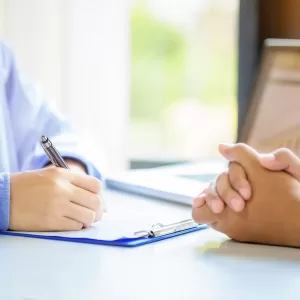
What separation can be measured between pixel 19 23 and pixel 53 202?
2.65 ft

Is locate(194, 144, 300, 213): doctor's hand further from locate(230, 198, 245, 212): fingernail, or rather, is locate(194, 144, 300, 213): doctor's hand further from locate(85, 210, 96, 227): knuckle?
locate(85, 210, 96, 227): knuckle

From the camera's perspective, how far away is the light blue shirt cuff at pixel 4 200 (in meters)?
0.65

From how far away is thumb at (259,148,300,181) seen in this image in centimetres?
61

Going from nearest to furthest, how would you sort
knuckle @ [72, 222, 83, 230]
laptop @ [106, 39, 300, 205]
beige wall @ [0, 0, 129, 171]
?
knuckle @ [72, 222, 83, 230] → laptop @ [106, 39, 300, 205] → beige wall @ [0, 0, 129, 171]

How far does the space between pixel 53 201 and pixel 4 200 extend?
2.1 inches

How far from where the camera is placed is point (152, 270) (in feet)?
1.68

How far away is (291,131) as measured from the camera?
937 mm

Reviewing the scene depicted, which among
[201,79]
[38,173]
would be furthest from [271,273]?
[201,79]

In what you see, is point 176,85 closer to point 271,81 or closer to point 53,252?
point 271,81

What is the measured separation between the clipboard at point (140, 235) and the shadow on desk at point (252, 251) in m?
0.05

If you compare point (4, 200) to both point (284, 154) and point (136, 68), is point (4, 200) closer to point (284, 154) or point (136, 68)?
point (284, 154)

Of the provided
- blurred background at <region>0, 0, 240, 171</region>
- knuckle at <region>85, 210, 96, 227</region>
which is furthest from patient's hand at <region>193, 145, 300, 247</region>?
blurred background at <region>0, 0, 240, 171</region>

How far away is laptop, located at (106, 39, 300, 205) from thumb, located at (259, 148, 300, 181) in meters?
0.28

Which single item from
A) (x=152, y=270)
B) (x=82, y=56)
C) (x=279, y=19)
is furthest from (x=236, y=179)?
(x=82, y=56)
